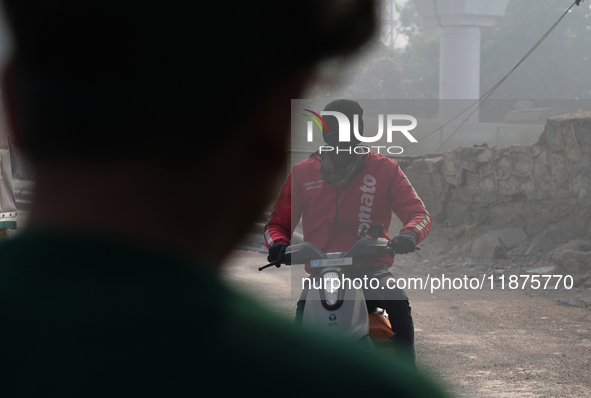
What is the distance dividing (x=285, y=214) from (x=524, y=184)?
8.62 meters

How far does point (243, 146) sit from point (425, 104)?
22.6 meters

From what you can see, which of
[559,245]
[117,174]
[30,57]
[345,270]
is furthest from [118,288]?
[117,174]

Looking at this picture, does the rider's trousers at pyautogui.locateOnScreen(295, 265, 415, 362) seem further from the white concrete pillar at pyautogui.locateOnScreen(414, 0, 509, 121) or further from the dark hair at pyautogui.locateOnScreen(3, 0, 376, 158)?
the white concrete pillar at pyautogui.locateOnScreen(414, 0, 509, 121)

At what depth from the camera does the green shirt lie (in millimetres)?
4270

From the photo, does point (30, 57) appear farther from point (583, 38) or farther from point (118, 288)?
point (583, 38)

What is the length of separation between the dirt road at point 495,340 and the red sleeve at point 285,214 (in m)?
1.95

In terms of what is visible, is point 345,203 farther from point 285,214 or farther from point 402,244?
point 402,244

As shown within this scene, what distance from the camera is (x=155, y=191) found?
17.4 meters

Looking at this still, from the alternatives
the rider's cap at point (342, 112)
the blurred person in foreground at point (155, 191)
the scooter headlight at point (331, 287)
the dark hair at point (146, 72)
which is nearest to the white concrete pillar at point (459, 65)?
the blurred person in foreground at point (155, 191)

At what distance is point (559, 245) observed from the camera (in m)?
10.2

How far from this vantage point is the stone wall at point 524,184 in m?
10.2

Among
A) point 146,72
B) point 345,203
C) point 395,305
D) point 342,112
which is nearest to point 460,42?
point 146,72

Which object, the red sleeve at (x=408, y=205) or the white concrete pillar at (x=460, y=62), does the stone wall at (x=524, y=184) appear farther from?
the white concrete pillar at (x=460, y=62)

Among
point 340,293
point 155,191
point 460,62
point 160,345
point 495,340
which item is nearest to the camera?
point 340,293
